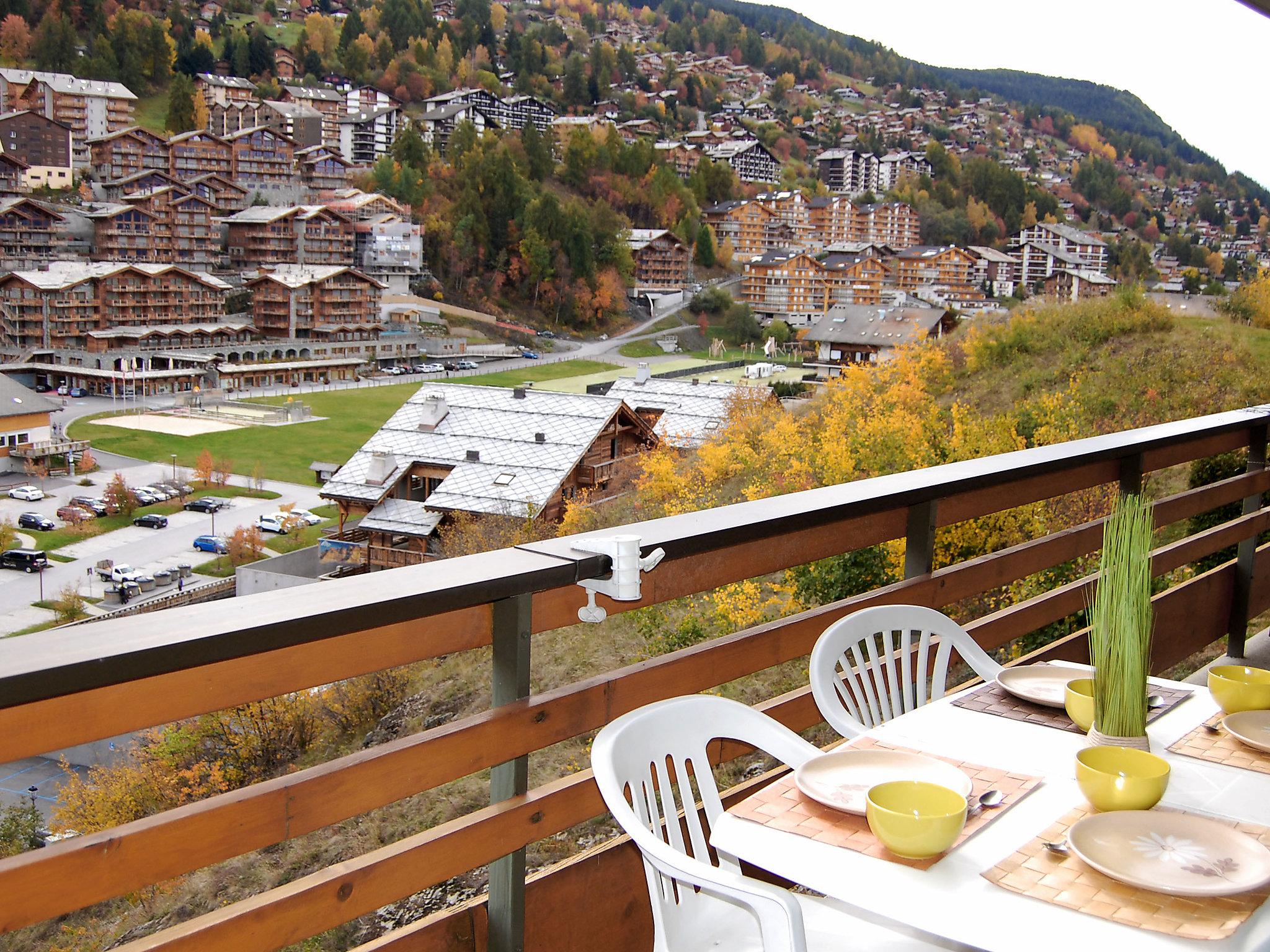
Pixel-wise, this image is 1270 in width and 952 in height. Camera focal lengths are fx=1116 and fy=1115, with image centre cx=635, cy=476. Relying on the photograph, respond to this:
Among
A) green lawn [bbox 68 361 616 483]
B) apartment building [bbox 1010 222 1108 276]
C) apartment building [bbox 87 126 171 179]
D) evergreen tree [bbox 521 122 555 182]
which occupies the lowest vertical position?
green lawn [bbox 68 361 616 483]

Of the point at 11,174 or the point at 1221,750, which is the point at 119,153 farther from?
the point at 1221,750

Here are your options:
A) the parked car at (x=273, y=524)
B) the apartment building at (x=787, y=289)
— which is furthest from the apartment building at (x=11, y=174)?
the apartment building at (x=787, y=289)

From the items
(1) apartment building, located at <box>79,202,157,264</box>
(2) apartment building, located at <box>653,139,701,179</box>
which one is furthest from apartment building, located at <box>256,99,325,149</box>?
(2) apartment building, located at <box>653,139,701,179</box>

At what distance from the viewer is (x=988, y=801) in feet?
3.31

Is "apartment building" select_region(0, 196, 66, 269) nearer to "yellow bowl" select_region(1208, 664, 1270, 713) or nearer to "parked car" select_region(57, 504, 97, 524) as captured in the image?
"parked car" select_region(57, 504, 97, 524)

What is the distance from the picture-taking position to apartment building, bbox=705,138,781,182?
54938mm

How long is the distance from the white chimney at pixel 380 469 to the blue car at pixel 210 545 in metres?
2.49

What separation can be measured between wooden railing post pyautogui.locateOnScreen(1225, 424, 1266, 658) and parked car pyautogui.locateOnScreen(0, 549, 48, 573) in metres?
18.7

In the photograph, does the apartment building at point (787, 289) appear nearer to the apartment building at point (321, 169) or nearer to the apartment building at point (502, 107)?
the apartment building at point (321, 169)

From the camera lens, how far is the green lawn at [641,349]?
35062mm

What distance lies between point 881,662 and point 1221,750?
1.54ft

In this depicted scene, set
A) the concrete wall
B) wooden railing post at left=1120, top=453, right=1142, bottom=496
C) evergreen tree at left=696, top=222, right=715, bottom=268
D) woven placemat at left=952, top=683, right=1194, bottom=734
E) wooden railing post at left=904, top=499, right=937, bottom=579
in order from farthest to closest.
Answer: evergreen tree at left=696, top=222, right=715, bottom=268 < the concrete wall < wooden railing post at left=1120, top=453, right=1142, bottom=496 < wooden railing post at left=904, top=499, right=937, bottom=579 < woven placemat at left=952, top=683, right=1194, bottom=734

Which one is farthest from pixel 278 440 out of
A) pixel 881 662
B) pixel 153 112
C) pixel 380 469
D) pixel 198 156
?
pixel 153 112

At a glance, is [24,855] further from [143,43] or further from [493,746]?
[143,43]
